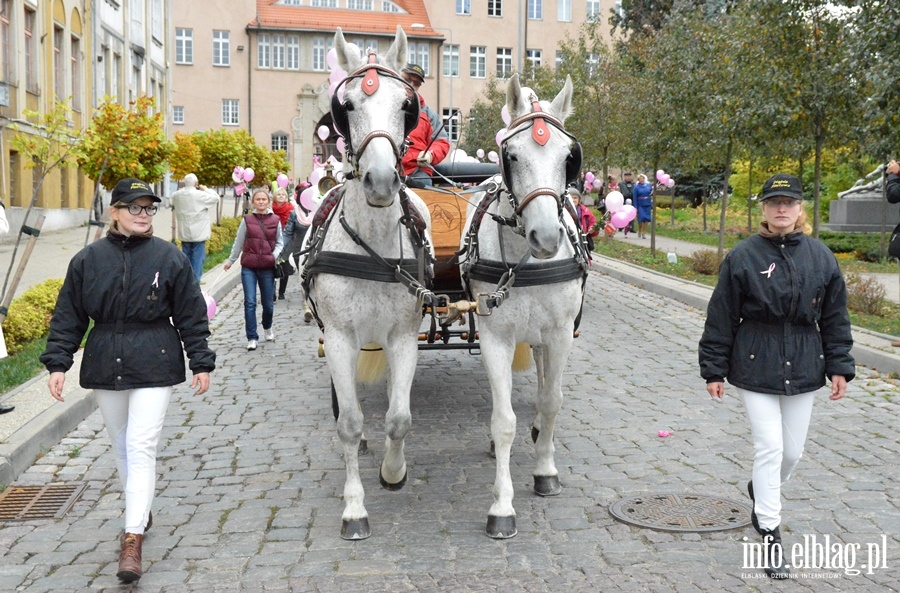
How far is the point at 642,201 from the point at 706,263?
36.2 ft

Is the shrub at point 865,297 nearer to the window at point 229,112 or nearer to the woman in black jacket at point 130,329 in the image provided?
the woman in black jacket at point 130,329

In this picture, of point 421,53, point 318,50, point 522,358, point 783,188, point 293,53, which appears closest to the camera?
point 783,188

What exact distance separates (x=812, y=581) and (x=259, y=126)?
198ft

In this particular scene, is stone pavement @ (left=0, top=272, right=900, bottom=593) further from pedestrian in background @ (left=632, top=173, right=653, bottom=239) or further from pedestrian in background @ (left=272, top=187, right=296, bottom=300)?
pedestrian in background @ (left=632, top=173, right=653, bottom=239)

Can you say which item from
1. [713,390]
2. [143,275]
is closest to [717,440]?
[713,390]

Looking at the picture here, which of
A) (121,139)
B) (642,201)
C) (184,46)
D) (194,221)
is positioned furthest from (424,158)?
(184,46)

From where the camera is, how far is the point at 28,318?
10.5m

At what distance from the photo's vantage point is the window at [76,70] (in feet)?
108

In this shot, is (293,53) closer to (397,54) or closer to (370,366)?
(370,366)

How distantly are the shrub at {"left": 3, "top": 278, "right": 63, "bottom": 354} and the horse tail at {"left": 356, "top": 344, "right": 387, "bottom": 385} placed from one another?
4.90m

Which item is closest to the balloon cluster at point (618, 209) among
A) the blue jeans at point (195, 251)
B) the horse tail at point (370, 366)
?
the horse tail at point (370, 366)

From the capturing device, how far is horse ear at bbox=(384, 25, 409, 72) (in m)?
5.19

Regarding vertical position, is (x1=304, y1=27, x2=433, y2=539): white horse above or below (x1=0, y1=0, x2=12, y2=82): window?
below

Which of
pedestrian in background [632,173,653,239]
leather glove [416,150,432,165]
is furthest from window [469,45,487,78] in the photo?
leather glove [416,150,432,165]
